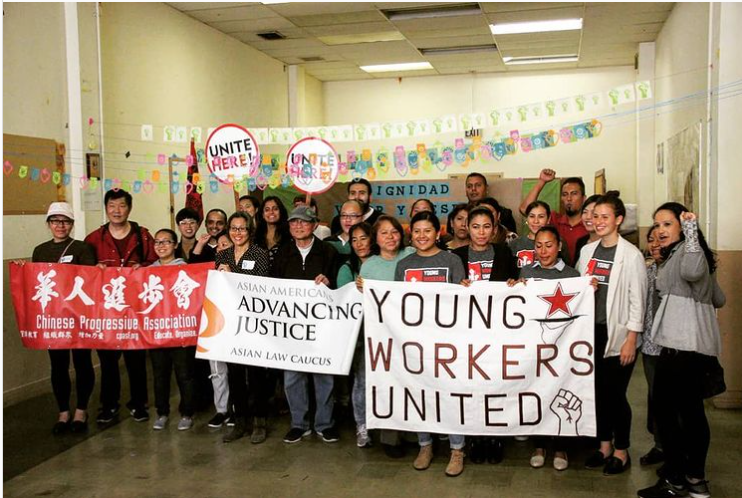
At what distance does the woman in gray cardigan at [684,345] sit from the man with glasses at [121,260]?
320 centimetres

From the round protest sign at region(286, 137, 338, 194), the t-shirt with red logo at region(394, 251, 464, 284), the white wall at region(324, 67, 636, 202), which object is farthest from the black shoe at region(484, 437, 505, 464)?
the white wall at region(324, 67, 636, 202)

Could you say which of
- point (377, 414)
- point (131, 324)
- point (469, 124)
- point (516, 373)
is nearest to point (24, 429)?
point (131, 324)

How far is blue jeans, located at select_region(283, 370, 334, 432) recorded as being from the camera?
4340 mm

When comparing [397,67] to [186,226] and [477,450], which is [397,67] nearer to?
[186,226]

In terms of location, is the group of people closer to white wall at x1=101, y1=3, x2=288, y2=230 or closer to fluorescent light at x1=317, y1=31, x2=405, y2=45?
white wall at x1=101, y1=3, x2=288, y2=230

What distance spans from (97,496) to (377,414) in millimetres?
1485

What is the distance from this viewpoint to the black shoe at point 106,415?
4.80 metres

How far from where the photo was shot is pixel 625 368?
145 inches

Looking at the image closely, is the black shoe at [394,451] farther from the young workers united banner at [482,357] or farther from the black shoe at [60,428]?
the black shoe at [60,428]

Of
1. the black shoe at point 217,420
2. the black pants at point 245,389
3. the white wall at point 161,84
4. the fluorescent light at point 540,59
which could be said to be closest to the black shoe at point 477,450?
the black pants at point 245,389

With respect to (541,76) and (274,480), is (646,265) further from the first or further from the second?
(541,76)

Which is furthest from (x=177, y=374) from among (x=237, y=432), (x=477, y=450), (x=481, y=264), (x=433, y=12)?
(x=433, y=12)

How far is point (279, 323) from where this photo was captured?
4.26 meters

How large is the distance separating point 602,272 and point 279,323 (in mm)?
1855
